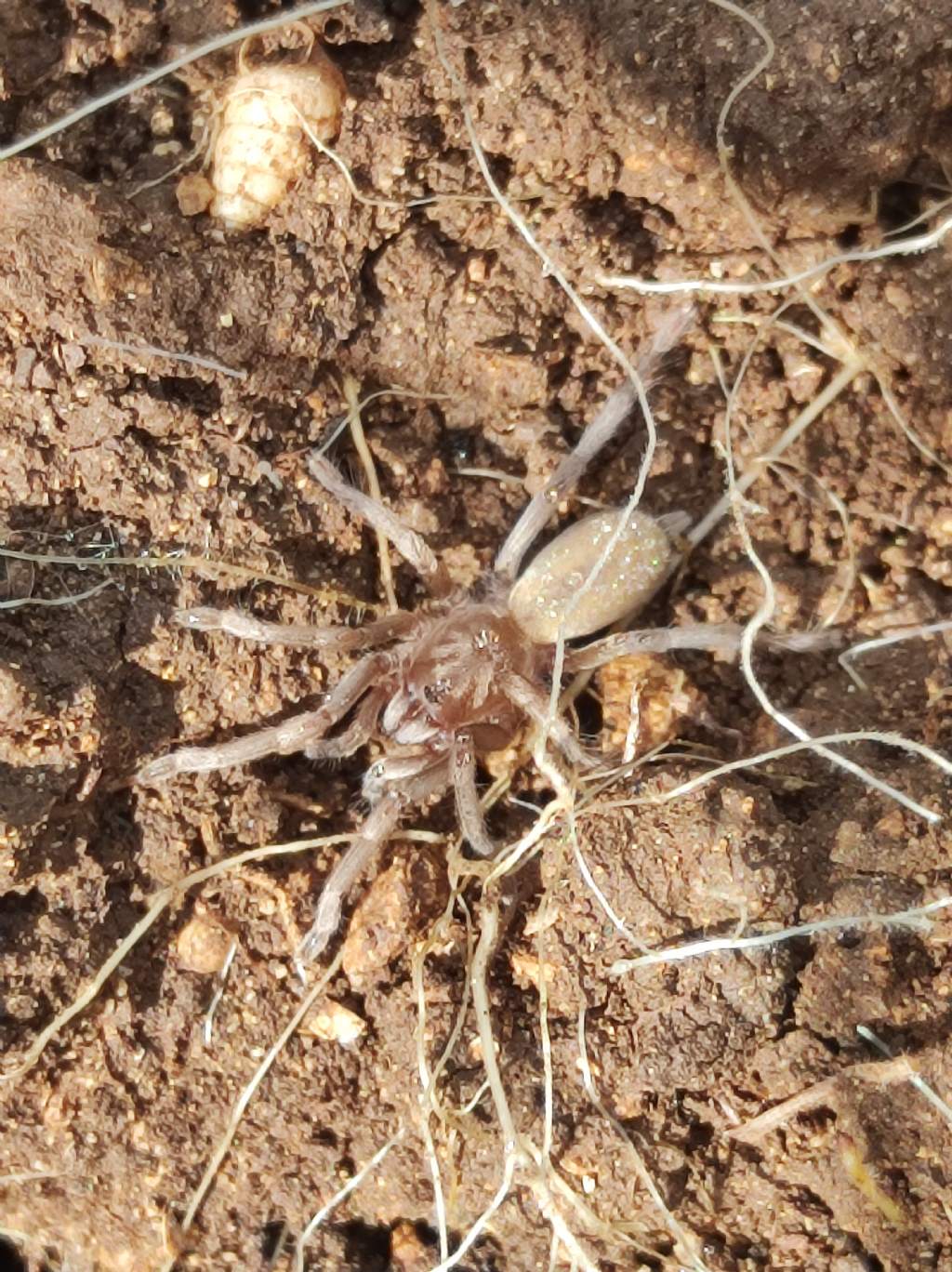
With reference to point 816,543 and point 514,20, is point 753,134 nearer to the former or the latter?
point 514,20

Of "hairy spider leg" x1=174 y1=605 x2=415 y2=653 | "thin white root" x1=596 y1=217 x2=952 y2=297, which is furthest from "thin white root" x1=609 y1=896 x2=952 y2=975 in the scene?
"thin white root" x1=596 y1=217 x2=952 y2=297

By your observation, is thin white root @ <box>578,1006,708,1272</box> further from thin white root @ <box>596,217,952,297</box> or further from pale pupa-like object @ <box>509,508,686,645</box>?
thin white root @ <box>596,217,952,297</box>

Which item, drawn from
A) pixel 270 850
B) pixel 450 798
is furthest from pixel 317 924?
pixel 450 798

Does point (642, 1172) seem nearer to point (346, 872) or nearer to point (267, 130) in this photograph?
point (346, 872)

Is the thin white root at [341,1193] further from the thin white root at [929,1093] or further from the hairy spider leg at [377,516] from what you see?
the hairy spider leg at [377,516]

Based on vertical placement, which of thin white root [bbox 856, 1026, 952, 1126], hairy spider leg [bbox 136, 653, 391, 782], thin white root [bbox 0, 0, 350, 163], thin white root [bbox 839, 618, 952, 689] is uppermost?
thin white root [bbox 0, 0, 350, 163]

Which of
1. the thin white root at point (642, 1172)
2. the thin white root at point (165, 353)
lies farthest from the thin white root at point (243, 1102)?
the thin white root at point (165, 353)

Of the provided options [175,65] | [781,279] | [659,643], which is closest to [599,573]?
[659,643]
